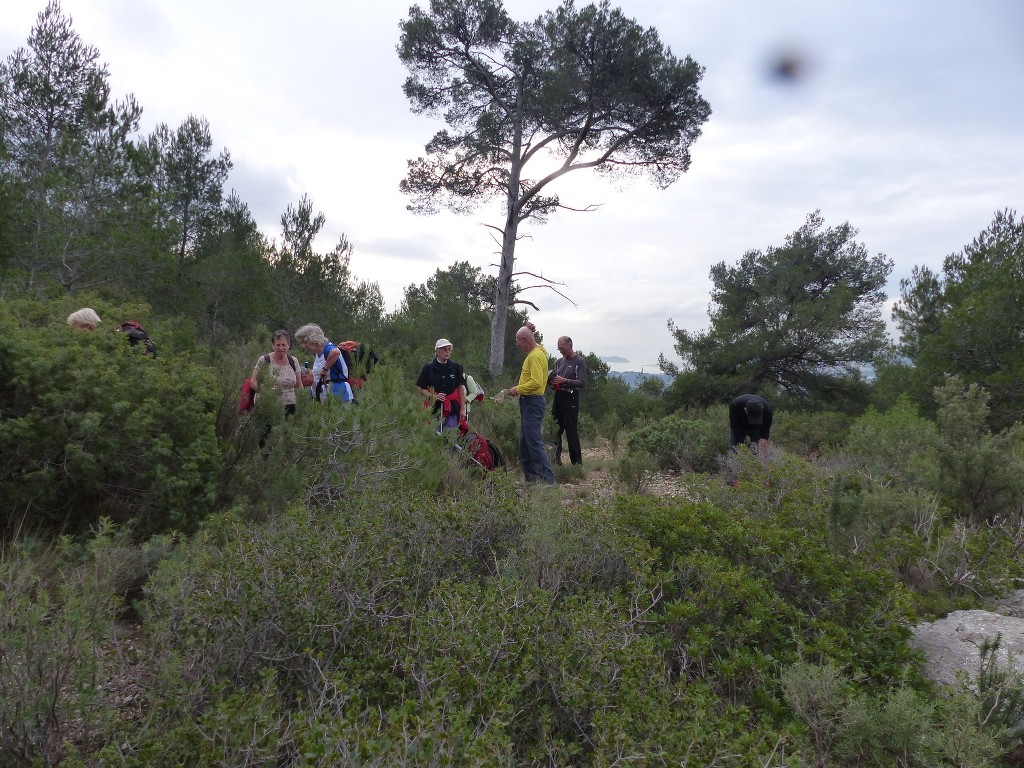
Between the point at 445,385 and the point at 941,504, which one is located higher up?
the point at 445,385

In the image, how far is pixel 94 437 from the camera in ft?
9.54

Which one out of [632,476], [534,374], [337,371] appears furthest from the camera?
[632,476]

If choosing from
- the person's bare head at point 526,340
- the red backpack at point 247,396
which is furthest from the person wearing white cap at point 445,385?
the red backpack at point 247,396

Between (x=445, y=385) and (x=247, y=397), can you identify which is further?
(x=445, y=385)

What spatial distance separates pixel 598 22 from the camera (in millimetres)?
11797

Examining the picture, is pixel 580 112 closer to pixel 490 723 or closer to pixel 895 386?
pixel 895 386

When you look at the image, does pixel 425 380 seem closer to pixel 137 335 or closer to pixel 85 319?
pixel 137 335

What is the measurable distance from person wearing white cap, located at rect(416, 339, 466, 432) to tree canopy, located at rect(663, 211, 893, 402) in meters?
10.8

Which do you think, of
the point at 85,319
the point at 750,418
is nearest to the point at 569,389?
the point at 750,418

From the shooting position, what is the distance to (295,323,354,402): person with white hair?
5.27m

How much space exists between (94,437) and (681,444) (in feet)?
A: 21.4

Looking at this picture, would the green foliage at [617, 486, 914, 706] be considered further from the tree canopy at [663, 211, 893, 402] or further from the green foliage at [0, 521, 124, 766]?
the tree canopy at [663, 211, 893, 402]

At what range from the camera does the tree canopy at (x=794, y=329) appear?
15.0 m

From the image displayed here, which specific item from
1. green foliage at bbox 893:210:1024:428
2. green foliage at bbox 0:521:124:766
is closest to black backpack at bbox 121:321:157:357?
green foliage at bbox 0:521:124:766
